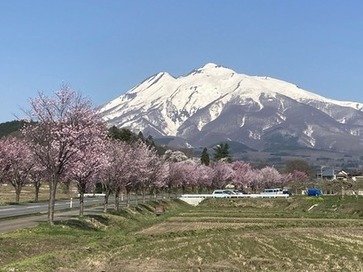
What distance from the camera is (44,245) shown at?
26562 millimetres

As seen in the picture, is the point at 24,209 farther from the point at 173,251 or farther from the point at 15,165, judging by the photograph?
the point at 173,251

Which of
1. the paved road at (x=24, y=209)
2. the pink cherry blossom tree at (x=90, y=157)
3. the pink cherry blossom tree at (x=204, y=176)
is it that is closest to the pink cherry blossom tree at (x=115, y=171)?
the paved road at (x=24, y=209)

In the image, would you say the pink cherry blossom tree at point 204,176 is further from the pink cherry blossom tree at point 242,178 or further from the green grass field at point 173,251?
the green grass field at point 173,251

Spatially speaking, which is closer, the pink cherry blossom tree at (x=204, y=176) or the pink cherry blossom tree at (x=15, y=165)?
the pink cherry blossom tree at (x=15, y=165)

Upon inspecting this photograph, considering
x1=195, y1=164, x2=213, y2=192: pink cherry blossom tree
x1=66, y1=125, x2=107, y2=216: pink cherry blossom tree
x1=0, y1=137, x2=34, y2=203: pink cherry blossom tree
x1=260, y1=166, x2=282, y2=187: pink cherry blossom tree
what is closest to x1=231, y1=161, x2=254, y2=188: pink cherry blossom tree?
x1=260, y1=166, x2=282, y2=187: pink cherry blossom tree

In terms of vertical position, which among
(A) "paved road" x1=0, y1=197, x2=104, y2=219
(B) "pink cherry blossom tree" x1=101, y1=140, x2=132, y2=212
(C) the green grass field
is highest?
(B) "pink cherry blossom tree" x1=101, y1=140, x2=132, y2=212

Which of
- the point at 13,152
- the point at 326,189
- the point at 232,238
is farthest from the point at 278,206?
the point at 232,238

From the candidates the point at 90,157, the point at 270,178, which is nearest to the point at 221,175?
the point at 270,178

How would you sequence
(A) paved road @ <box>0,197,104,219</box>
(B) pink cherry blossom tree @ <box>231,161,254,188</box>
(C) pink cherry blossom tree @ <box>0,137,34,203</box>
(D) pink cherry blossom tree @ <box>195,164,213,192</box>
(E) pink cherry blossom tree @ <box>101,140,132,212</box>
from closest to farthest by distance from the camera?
(A) paved road @ <box>0,197,104,219</box> → (E) pink cherry blossom tree @ <box>101,140,132,212</box> → (C) pink cherry blossom tree @ <box>0,137,34,203</box> → (D) pink cherry blossom tree @ <box>195,164,213,192</box> → (B) pink cherry blossom tree @ <box>231,161,254,188</box>

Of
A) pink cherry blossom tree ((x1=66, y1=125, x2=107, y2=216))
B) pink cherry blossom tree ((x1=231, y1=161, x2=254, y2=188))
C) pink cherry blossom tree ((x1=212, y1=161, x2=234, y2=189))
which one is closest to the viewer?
pink cherry blossom tree ((x1=66, y1=125, x2=107, y2=216))

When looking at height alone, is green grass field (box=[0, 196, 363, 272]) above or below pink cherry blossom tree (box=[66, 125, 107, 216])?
below

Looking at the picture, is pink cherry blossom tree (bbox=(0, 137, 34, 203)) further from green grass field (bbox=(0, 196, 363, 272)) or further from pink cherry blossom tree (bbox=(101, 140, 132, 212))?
green grass field (bbox=(0, 196, 363, 272))

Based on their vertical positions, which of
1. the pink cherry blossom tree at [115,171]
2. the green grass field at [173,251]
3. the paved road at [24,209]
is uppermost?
the pink cherry blossom tree at [115,171]

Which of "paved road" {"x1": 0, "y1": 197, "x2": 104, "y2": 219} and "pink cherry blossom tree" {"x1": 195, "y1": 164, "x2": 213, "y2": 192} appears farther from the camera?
"pink cherry blossom tree" {"x1": 195, "y1": 164, "x2": 213, "y2": 192}
